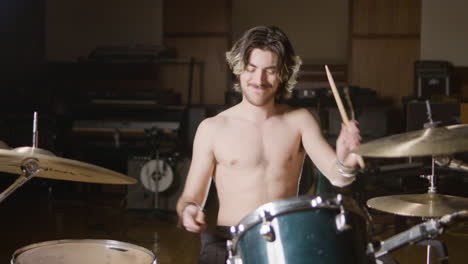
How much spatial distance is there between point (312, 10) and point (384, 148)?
5863 millimetres

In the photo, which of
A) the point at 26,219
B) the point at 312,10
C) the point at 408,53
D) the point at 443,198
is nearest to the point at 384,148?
the point at 443,198

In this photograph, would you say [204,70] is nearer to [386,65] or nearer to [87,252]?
[386,65]

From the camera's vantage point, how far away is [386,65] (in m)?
7.21

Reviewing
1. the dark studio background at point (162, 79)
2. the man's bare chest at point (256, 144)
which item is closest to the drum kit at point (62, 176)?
the man's bare chest at point (256, 144)

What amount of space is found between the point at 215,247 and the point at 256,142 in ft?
1.67

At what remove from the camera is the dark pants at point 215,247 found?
254 cm

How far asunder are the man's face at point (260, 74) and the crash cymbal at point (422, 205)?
2.69 ft

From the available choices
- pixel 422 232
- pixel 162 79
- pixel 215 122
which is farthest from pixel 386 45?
pixel 422 232

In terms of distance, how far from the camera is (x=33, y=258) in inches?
87.0

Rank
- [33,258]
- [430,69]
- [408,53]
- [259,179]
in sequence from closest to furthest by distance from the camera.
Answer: [33,258] → [259,179] → [430,69] → [408,53]

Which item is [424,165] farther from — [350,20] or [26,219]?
[26,219]

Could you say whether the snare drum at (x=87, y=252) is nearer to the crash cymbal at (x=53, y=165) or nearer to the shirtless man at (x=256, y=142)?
the crash cymbal at (x=53, y=165)

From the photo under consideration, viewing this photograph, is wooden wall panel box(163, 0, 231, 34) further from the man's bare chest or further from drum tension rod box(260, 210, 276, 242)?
drum tension rod box(260, 210, 276, 242)

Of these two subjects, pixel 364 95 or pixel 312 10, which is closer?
pixel 364 95
